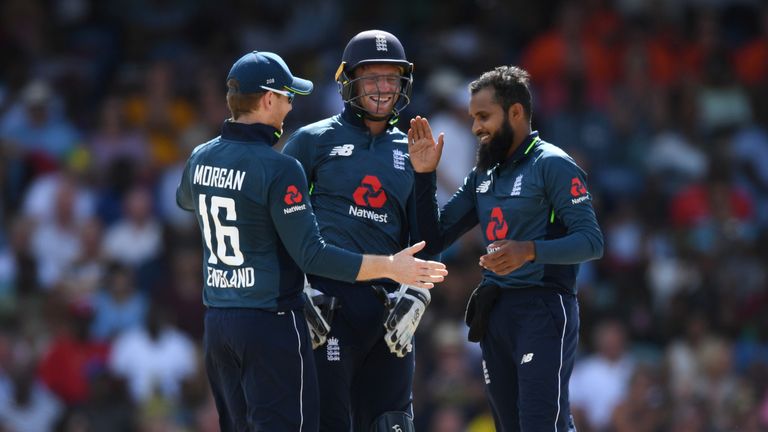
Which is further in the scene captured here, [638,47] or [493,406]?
[638,47]

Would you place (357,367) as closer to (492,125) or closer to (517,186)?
(517,186)

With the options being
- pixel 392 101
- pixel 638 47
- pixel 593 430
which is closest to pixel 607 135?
pixel 638 47

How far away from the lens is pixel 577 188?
6.89 m

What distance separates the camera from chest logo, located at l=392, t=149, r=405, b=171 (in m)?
7.27

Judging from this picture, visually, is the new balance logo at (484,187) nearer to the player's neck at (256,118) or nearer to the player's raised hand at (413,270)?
the player's raised hand at (413,270)

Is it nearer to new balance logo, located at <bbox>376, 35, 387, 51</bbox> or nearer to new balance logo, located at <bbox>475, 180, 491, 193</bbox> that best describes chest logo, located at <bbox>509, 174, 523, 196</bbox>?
new balance logo, located at <bbox>475, 180, 491, 193</bbox>

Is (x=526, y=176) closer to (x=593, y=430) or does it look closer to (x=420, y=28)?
(x=593, y=430)

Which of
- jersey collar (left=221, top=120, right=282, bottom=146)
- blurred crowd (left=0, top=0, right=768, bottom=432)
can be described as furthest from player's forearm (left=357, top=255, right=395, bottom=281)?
blurred crowd (left=0, top=0, right=768, bottom=432)

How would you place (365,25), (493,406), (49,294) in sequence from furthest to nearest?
(365,25)
(49,294)
(493,406)

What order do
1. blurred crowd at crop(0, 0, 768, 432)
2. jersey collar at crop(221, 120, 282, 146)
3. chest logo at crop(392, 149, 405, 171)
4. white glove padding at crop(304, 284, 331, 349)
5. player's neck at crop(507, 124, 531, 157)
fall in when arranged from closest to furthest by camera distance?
jersey collar at crop(221, 120, 282, 146) < white glove padding at crop(304, 284, 331, 349) < player's neck at crop(507, 124, 531, 157) < chest logo at crop(392, 149, 405, 171) < blurred crowd at crop(0, 0, 768, 432)

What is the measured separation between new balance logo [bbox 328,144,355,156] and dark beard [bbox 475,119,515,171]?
2.25 ft

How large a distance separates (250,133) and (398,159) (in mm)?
960

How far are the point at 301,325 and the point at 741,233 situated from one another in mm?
7622

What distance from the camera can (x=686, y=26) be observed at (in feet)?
50.4
